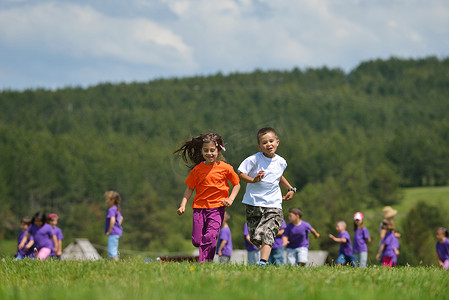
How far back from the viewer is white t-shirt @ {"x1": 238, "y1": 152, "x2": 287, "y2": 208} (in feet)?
26.6

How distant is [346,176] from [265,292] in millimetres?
123902

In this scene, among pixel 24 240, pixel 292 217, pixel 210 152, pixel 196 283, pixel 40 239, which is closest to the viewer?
pixel 196 283

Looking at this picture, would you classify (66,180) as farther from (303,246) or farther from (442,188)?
(303,246)

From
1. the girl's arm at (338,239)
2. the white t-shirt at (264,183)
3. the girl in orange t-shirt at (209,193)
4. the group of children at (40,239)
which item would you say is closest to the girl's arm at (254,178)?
the white t-shirt at (264,183)

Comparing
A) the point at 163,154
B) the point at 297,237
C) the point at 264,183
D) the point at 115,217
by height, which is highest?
the point at 163,154

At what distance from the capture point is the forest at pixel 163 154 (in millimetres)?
101562

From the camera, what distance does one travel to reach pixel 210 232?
7941mm

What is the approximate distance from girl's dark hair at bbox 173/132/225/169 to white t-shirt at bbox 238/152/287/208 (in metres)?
0.57

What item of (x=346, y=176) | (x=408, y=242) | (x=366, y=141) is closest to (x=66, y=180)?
(x=346, y=176)

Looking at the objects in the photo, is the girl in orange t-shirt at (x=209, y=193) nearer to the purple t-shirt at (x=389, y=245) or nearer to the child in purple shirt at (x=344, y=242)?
the child in purple shirt at (x=344, y=242)

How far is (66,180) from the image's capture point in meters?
114

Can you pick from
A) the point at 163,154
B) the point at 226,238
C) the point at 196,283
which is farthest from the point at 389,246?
the point at 163,154

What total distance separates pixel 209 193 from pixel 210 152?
64cm

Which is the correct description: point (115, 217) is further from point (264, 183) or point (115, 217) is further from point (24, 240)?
point (264, 183)
